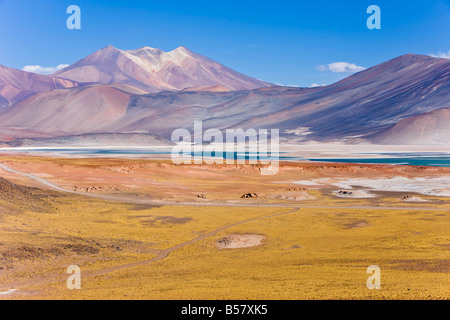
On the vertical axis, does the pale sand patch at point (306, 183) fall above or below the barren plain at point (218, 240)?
above

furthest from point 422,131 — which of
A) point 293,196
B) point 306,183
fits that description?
point 293,196

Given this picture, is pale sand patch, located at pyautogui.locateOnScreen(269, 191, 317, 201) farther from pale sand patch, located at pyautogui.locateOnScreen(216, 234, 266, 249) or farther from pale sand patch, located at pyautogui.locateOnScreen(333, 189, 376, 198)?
pale sand patch, located at pyautogui.locateOnScreen(216, 234, 266, 249)

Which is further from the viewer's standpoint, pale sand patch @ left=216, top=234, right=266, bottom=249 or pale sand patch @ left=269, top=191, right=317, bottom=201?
pale sand patch @ left=269, top=191, right=317, bottom=201

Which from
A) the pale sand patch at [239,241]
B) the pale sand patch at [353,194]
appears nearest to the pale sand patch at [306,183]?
the pale sand patch at [353,194]

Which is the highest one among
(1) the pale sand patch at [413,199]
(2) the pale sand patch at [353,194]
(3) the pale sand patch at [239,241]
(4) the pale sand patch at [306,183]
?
(4) the pale sand patch at [306,183]

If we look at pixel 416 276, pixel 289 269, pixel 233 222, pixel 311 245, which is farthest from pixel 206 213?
pixel 416 276

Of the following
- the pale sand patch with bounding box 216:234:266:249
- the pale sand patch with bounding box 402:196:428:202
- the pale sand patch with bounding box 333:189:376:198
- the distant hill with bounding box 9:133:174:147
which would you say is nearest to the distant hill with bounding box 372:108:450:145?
the distant hill with bounding box 9:133:174:147

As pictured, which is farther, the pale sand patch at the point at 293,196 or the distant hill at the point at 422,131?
the distant hill at the point at 422,131

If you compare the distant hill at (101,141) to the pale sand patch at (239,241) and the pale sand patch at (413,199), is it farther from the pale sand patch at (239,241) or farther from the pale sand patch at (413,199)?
the pale sand patch at (239,241)
